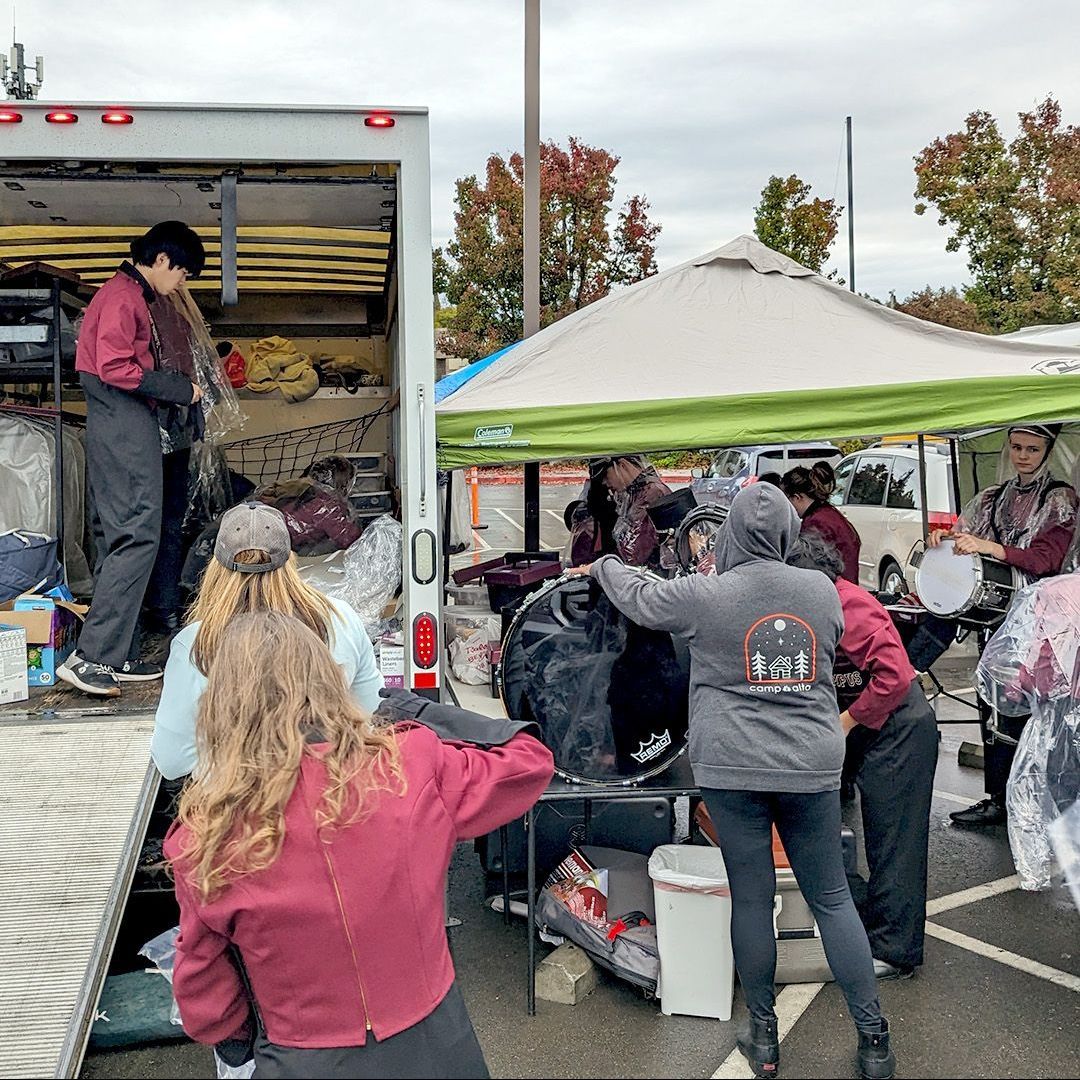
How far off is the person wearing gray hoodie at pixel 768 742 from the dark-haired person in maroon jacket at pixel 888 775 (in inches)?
14.9

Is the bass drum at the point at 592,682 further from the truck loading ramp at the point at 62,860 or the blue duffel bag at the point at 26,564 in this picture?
the blue duffel bag at the point at 26,564

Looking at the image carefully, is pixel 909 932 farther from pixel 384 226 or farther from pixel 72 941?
pixel 384 226

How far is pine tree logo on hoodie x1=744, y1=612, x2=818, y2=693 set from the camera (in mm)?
3217

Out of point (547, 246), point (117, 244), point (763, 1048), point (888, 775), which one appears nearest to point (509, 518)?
point (547, 246)

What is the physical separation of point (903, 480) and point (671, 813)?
25.1ft

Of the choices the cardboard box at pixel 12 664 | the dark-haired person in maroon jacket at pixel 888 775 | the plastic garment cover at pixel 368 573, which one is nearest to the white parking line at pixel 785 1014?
the dark-haired person in maroon jacket at pixel 888 775

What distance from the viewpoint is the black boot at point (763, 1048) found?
10.9 feet

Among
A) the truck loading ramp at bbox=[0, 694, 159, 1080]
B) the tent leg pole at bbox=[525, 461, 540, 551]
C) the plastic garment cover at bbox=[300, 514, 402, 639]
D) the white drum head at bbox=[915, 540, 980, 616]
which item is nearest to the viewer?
the truck loading ramp at bbox=[0, 694, 159, 1080]

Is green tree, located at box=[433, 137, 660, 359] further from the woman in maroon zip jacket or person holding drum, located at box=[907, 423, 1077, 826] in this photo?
the woman in maroon zip jacket

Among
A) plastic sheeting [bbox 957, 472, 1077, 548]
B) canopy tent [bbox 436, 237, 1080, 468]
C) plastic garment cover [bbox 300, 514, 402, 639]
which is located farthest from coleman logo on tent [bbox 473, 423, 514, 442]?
plastic sheeting [bbox 957, 472, 1077, 548]

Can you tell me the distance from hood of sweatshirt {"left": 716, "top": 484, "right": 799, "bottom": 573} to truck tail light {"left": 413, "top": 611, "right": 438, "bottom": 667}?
3.90 feet

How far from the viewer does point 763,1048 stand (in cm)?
333

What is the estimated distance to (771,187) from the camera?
2194cm

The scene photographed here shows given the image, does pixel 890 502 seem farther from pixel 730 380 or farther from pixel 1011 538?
pixel 730 380
